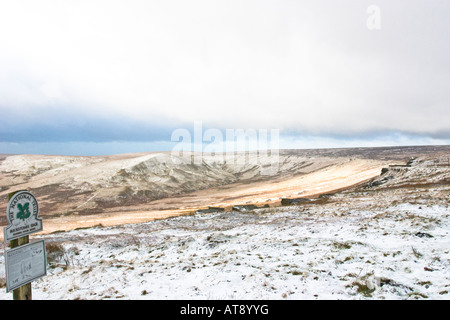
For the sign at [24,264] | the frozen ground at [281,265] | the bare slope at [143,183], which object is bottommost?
the bare slope at [143,183]

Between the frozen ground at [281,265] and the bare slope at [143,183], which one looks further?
the bare slope at [143,183]

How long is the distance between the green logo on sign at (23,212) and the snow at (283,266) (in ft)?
13.6

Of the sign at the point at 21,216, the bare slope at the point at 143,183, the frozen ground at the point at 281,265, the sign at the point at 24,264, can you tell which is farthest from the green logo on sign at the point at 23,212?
the bare slope at the point at 143,183

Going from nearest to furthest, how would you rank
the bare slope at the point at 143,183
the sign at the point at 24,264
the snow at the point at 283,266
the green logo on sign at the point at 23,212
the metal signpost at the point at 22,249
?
the sign at the point at 24,264, the metal signpost at the point at 22,249, the green logo on sign at the point at 23,212, the snow at the point at 283,266, the bare slope at the point at 143,183

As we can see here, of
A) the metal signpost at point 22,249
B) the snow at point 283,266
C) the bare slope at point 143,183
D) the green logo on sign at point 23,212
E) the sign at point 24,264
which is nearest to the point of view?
the sign at point 24,264

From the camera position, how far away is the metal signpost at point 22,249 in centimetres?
601

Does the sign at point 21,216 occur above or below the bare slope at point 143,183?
above

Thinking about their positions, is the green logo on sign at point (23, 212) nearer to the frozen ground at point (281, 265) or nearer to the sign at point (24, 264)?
the sign at point (24, 264)

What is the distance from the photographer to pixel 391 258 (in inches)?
409

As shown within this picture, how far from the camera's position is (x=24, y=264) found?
6285 mm
